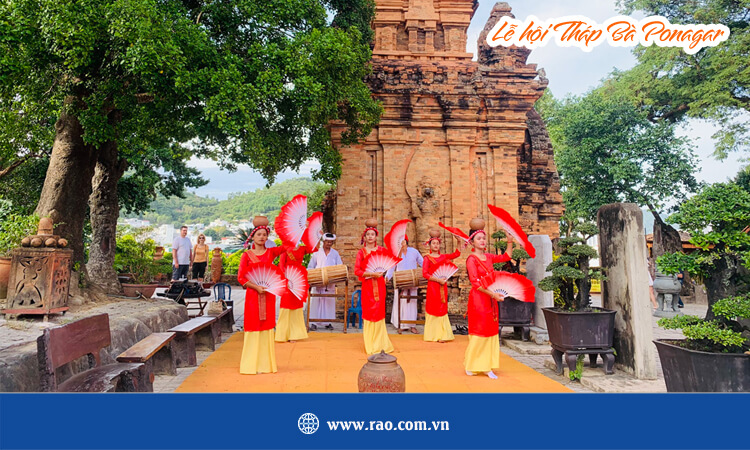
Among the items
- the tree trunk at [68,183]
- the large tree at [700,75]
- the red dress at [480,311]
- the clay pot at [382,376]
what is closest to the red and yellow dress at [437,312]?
the red dress at [480,311]

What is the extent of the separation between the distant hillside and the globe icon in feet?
83.4

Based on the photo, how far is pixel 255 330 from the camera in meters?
4.80

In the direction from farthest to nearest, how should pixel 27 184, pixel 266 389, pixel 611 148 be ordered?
1. pixel 611 148
2. pixel 27 184
3. pixel 266 389

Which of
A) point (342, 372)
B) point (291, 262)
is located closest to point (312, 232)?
point (291, 262)

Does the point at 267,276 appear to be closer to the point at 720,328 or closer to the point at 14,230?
the point at 14,230

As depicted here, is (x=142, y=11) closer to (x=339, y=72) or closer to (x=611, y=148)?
(x=339, y=72)

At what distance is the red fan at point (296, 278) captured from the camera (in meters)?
5.41

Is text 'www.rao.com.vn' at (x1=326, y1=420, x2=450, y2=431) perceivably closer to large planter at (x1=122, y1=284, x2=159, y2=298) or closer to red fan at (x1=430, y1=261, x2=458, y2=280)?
red fan at (x1=430, y1=261, x2=458, y2=280)

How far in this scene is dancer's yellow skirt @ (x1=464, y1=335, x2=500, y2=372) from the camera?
188 inches

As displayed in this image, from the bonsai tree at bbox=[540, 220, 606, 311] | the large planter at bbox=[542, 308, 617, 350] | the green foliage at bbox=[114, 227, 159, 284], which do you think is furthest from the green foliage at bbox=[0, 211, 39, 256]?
the large planter at bbox=[542, 308, 617, 350]

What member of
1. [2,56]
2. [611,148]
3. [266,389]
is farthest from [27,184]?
[611,148]

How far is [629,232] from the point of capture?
4926 millimetres

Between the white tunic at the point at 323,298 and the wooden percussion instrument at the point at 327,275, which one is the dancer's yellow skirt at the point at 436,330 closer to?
the wooden percussion instrument at the point at 327,275

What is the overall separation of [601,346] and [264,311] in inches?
148
